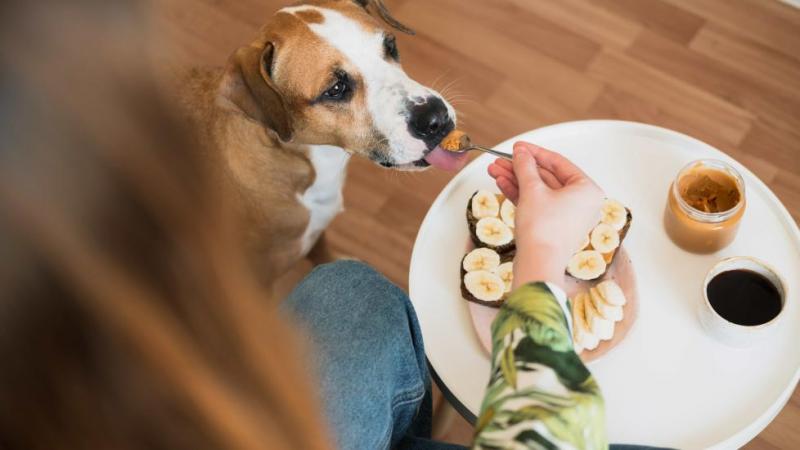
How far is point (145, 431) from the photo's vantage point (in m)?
0.54

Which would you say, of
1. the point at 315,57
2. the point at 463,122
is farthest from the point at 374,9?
the point at 463,122

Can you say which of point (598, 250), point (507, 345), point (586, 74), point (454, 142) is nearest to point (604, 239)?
point (598, 250)

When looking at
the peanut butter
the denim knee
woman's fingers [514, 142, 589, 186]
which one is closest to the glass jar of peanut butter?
woman's fingers [514, 142, 589, 186]

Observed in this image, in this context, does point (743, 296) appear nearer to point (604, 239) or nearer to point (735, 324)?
point (735, 324)

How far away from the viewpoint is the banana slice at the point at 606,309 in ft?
4.25

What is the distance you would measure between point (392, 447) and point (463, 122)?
3.75 feet

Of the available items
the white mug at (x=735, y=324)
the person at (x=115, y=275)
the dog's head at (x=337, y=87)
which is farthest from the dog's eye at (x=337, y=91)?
the person at (x=115, y=275)

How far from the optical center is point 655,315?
4.43 ft

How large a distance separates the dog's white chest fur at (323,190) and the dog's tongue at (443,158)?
0.76 ft

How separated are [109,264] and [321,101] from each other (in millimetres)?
1020

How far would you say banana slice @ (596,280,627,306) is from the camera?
51.4 inches

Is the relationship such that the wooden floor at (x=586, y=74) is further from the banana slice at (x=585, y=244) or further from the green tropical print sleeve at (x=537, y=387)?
the green tropical print sleeve at (x=537, y=387)

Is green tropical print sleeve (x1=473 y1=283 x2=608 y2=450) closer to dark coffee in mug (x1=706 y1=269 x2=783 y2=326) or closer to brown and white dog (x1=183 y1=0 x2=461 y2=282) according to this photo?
dark coffee in mug (x1=706 y1=269 x2=783 y2=326)

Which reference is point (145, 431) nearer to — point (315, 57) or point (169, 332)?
point (169, 332)
